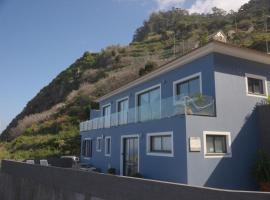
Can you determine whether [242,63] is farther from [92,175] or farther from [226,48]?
[92,175]

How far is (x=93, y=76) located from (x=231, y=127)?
4644cm

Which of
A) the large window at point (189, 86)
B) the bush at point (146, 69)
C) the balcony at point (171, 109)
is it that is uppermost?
the bush at point (146, 69)

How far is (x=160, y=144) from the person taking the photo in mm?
15125

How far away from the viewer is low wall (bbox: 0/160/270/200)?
5.96 meters

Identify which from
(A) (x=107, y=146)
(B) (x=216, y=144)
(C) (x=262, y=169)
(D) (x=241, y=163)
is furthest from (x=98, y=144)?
(C) (x=262, y=169)

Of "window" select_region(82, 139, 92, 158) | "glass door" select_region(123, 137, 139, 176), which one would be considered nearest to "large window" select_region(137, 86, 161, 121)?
"glass door" select_region(123, 137, 139, 176)

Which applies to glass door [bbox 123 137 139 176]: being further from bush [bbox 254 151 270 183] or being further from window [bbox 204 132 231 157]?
bush [bbox 254 151 270 183]

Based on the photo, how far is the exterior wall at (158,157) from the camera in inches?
516

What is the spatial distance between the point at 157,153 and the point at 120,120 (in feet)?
17.5

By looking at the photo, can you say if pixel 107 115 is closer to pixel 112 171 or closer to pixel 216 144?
pixel 112 171

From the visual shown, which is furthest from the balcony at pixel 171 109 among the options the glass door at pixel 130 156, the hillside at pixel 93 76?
the hillside at pixel 93 76

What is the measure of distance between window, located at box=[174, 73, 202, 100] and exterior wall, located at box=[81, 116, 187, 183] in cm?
170

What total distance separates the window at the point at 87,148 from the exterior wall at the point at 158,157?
4.67 meters

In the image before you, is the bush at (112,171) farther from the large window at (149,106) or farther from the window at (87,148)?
the window at (87,148)
